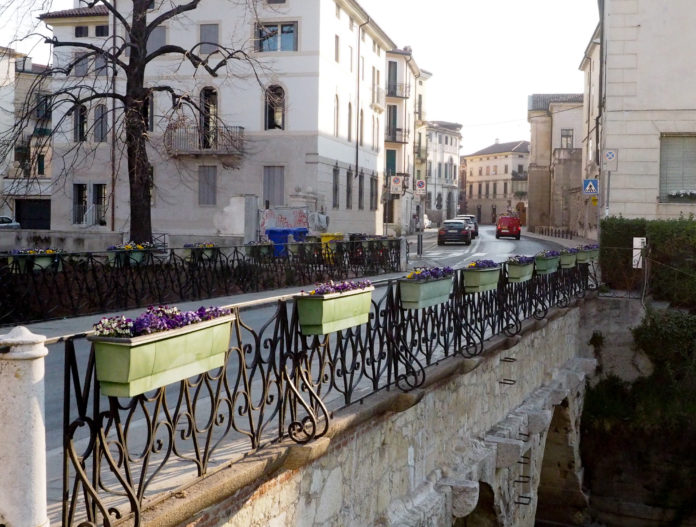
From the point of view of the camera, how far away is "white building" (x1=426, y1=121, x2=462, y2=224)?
8406cm

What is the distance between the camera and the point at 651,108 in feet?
67.5

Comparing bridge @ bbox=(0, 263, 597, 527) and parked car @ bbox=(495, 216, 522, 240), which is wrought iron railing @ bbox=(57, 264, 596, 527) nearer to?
bridge @ bbox=(0, 263, 597, 527)

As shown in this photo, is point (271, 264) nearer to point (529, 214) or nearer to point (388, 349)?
point (388, 349)

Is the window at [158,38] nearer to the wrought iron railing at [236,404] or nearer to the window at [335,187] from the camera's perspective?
the window at [335,187]

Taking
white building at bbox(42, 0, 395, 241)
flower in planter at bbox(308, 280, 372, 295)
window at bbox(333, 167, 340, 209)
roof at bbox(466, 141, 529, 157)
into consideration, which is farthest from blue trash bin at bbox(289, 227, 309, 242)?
roof at bbox(466, 141, 529, 157)

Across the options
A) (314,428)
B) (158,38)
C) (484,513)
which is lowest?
(484,513)

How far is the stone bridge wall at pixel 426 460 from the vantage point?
4844 millimetres

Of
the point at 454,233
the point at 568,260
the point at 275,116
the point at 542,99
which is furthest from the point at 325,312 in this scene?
the point at 542,99

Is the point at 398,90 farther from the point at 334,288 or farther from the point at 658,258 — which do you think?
the point at 334,288

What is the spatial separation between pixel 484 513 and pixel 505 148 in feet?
333

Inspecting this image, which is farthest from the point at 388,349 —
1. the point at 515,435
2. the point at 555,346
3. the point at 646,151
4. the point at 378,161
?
the point at 378,161

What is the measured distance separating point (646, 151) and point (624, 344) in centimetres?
574

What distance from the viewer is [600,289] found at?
17.8 m

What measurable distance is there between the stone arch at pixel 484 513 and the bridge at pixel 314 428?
0.03 metres
